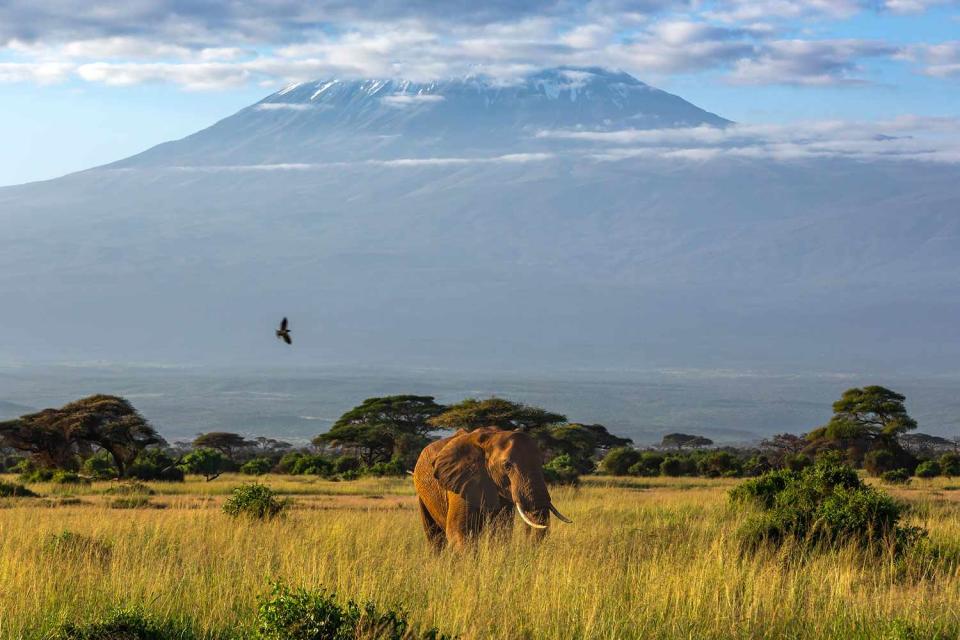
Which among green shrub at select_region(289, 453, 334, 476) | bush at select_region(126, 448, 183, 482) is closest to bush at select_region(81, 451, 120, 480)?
bush at select_region(126, 448, 183, 482)

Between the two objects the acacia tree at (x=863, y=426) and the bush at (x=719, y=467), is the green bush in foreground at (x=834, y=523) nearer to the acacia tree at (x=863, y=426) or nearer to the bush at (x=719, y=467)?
the bush at (x=719, y=467)

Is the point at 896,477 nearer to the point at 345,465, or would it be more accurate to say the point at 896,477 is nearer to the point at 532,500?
the point at 345,465

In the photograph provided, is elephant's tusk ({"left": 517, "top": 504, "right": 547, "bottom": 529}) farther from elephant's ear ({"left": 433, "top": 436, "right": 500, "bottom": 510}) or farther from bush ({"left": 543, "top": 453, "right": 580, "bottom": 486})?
bush ({"left": 543, "top": 453, "right": 580, "bottom": 486})

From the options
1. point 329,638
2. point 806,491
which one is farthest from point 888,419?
point 329,638

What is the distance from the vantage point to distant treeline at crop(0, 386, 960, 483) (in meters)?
40.8

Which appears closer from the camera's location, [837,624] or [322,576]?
[837,624]

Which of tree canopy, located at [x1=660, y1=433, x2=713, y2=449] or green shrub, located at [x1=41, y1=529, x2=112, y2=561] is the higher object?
green shrub, located at [x1=41, y1=529, x2=112, y2=561]

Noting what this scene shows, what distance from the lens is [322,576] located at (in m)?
11.4

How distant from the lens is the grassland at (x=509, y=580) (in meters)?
10.2

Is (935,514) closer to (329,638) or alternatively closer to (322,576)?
(322,576)

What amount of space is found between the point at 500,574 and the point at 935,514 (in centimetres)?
1084

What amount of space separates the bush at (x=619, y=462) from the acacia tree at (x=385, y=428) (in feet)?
25.9

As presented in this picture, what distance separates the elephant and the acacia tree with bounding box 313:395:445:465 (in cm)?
3533

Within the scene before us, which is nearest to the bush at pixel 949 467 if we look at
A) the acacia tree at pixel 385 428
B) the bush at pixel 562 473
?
the bush at pixel 562 473
